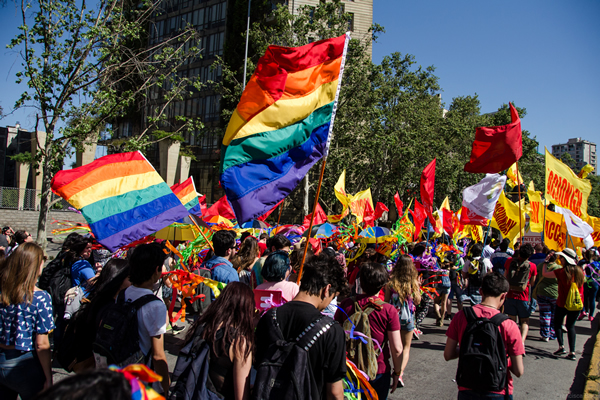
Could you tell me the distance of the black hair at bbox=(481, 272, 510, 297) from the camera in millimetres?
3248

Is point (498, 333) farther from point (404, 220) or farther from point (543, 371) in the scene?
point (404, 220)

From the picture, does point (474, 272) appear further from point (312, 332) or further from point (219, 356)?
point (219, 356)

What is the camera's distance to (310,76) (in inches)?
164

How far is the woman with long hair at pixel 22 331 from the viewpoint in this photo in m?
2.79

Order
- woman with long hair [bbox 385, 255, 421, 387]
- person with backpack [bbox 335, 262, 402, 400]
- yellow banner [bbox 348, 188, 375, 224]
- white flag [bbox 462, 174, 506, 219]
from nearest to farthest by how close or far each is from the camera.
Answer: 1. person with backpack [bbox 335, 262, 402, 400]
2. woman with long hair [bbox 385, 255, 421, 387]
3. white flag [bbox 462, 174, 506, 219]
4. yellow banner [bbox 348, 188, 375, 224]

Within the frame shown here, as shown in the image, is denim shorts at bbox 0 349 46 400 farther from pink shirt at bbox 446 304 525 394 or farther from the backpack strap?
pink shirt at bbox 446 304 525 394

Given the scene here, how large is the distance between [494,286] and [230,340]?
6.96 feet

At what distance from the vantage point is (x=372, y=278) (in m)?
3.26

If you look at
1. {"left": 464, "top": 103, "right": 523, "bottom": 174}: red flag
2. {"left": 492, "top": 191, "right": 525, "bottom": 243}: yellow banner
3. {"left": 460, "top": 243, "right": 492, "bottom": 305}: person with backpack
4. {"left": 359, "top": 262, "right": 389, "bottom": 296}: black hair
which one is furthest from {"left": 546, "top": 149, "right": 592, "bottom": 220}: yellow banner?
{"left": 359, "top": 262, "right": 389, "bottom": 296}: black hair

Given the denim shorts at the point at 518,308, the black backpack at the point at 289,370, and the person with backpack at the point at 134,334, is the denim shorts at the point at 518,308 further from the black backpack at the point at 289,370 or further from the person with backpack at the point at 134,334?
the person with backpack at the point at 134,334

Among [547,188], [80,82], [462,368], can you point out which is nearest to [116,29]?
[80,82]

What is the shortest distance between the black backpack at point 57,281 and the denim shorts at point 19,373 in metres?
1.91

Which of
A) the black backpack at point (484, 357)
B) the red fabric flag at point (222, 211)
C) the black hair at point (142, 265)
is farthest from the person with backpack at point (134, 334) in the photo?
the red fabric flag at point (222, 211)

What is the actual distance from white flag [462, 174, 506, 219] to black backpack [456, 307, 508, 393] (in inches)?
224
